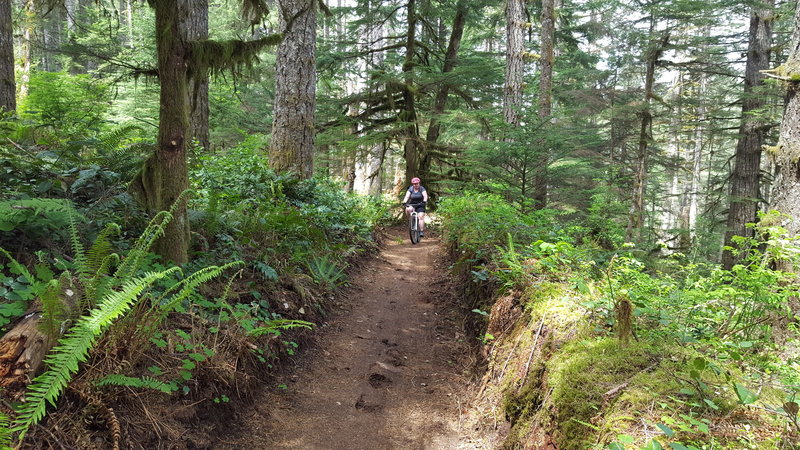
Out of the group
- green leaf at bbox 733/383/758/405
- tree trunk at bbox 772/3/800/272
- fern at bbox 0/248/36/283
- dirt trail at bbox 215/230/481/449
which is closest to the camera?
green leaf at bbox 733/383/758/405

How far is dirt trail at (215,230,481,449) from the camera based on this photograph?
11.1ft

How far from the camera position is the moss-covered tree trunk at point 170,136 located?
3730mm

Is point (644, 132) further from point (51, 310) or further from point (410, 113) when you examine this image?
point (51, 310)

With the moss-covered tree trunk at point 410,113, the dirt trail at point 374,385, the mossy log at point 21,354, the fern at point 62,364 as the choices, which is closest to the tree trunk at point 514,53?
the moss-covered tree trunk at point 410,113

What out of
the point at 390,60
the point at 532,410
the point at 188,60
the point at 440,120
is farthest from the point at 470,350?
the point at 390,60

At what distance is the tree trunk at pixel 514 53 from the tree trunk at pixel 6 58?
11584mm

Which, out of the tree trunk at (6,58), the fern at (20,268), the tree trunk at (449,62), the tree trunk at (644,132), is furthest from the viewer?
the tree trunk at (449,62)

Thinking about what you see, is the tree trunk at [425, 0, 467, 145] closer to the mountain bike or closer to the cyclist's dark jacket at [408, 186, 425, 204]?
the cyclist's dark jacket at [408, 186, 425, 204]

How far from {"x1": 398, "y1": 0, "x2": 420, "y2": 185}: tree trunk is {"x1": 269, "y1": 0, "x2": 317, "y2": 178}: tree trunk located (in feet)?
18.7

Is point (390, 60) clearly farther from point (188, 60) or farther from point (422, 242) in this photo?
point (188, 60)

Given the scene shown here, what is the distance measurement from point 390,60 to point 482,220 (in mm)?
13702

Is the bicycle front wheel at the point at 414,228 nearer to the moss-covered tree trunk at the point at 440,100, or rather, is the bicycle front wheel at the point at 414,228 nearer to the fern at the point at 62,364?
the moss-covered tree trunk at the point at 440,100

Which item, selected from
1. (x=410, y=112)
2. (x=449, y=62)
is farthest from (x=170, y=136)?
(x=449, y=62)

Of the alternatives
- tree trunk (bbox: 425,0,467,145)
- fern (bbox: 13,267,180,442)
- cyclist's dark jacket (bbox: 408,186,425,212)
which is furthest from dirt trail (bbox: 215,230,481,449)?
tree trunk (bbox: 425,0,467,145)
